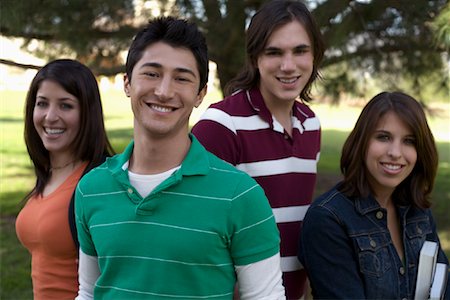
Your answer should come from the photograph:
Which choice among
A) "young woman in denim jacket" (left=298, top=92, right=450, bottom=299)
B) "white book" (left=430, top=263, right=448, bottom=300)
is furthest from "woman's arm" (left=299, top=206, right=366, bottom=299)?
"white book" (left=430, top=263, right=448, bottom=300)

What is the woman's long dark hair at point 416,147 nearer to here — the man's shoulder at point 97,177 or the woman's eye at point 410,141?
the woman's eye at point 410,141

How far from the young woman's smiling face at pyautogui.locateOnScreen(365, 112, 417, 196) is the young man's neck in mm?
726

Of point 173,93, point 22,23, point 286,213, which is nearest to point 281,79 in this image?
point 286,213

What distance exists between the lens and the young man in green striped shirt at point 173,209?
4.77ft

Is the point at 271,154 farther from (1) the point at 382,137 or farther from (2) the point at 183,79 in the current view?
(2) the point at 183,79

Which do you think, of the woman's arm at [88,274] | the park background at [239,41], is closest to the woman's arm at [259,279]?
the woman's arm at [88,274]

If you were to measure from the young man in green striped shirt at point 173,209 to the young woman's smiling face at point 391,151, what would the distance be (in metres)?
0.63

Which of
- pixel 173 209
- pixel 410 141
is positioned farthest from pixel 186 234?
pixel 410 141

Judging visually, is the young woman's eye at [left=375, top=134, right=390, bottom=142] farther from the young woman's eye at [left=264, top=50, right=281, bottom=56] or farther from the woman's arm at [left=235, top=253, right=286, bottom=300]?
the woman's arm at [left=235, top=253, right=286, bottom=300]

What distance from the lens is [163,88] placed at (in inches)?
58.1

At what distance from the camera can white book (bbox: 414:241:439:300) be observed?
1815 mm

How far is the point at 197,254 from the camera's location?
4.75 feet

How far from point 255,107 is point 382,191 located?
1.68 ft

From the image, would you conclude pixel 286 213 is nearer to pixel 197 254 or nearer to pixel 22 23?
pixel 197 254
